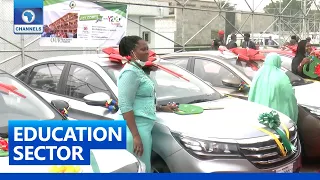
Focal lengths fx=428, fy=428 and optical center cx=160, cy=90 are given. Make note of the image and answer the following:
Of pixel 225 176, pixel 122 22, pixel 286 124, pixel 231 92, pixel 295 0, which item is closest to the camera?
pixel 225 176

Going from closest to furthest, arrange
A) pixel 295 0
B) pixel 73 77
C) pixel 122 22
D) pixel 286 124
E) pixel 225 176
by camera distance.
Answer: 1. pixel 225 176
2. pixel 286 124
3. pixel 73 77
4. pixel 122 22
5. pixel 295 0

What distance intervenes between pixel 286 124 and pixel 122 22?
6125mm

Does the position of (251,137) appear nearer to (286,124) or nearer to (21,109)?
(286,124)

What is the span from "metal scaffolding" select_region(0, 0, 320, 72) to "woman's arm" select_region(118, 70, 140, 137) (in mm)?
6021

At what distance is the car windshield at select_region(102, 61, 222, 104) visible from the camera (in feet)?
14.2

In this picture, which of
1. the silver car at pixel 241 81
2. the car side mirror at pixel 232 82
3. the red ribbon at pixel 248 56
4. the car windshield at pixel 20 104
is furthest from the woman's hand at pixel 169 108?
the red ribbon at pixel 248 56

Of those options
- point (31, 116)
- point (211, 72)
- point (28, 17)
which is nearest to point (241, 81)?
point (211, 72)

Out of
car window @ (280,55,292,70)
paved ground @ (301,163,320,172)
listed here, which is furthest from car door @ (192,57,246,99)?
car window @ (280,55,292,70)

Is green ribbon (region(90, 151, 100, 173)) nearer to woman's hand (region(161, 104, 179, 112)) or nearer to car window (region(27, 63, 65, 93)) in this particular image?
woman's hand (region(161, 104, 179, 112))

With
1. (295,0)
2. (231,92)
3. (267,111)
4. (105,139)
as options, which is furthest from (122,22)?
(295,0)

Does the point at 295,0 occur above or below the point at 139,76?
above

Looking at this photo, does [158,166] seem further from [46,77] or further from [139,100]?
[46,77]

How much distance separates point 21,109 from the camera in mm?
3586

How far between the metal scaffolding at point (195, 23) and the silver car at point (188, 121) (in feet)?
14.9
